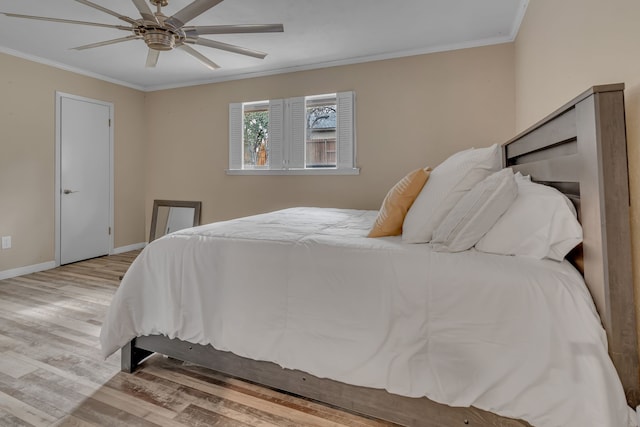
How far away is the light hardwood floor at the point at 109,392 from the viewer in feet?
4.70

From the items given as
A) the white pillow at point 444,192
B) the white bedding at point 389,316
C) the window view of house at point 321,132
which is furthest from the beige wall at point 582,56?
the window view of house at point 321,132

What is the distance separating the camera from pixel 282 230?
179 centimetres

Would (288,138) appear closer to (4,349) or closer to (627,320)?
(4,349)

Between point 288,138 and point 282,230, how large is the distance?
2601 millimetres

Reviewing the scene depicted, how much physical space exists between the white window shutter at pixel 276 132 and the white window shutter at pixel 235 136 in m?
0.50

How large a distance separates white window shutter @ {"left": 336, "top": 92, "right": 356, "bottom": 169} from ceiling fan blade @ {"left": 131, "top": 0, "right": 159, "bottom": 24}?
7.31ft

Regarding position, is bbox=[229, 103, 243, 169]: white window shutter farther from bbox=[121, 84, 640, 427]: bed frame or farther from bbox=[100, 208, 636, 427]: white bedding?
bbox=[121, 84, 640, 427]: bed frame

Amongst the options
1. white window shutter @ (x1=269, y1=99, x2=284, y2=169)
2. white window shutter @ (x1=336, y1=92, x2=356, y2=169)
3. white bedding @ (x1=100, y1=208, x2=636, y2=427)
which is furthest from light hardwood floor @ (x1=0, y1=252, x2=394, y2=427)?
white window shutter @ (x1=336, y1=92, x2=356, y2=169)

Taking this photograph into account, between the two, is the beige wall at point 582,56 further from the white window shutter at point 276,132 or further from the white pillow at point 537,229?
the white window shutter at point 276,132

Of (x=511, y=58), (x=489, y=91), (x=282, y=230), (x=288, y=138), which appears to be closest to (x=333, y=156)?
(x=288, y=138)

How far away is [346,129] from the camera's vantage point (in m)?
3.83

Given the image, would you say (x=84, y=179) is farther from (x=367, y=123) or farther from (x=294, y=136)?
(x=367, y=123)

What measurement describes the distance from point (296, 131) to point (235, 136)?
95 centimetres

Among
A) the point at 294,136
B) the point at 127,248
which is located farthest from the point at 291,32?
the point at 127,248
